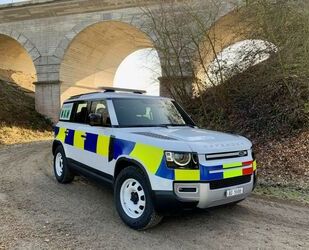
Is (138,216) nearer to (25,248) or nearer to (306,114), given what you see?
(25,248)

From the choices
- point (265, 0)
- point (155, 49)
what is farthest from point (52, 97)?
point (265, 0)

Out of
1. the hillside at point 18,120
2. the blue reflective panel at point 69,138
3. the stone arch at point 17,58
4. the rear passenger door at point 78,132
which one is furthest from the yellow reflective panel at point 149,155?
the stone arch at point 17,58

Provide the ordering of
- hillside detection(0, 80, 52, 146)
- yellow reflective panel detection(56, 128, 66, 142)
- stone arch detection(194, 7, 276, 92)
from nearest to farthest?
yellow reflective panel detection(56, 128, 66, 142), stone arch detection(194, 7, 276, 92), hillside detection(0, 80, 52, 146)

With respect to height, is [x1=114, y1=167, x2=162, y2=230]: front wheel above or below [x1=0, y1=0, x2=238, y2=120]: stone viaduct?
below

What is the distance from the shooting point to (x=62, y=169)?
7.05m

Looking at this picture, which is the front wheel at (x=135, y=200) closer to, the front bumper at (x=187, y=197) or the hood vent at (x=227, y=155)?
the front bumper at (x=187, y=197)

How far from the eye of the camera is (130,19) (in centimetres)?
1756

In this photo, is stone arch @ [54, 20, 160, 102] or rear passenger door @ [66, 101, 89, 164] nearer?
rear passenger door @ [66, 101, 89, 164]

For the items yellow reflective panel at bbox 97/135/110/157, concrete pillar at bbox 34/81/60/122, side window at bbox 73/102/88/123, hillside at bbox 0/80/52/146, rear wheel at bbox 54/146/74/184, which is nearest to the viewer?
yellow reflective panel at bbox 97/135/110/157

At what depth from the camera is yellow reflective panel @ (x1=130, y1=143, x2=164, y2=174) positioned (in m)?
4.21

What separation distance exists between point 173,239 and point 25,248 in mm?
1745

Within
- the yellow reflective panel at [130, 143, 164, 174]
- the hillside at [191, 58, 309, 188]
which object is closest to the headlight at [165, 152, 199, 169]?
the yellow reflective panel at [130, 143, 164, 174]

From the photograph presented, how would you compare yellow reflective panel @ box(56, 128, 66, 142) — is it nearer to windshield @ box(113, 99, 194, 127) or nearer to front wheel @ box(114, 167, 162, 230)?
windshield @ box(113, 99, 194, 127)

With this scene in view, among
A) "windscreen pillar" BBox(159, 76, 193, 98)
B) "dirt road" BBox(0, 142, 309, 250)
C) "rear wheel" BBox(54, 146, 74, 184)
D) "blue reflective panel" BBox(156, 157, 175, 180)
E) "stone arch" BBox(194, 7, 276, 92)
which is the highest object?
"stone arch" BBox(194, 7, 276, 92)
